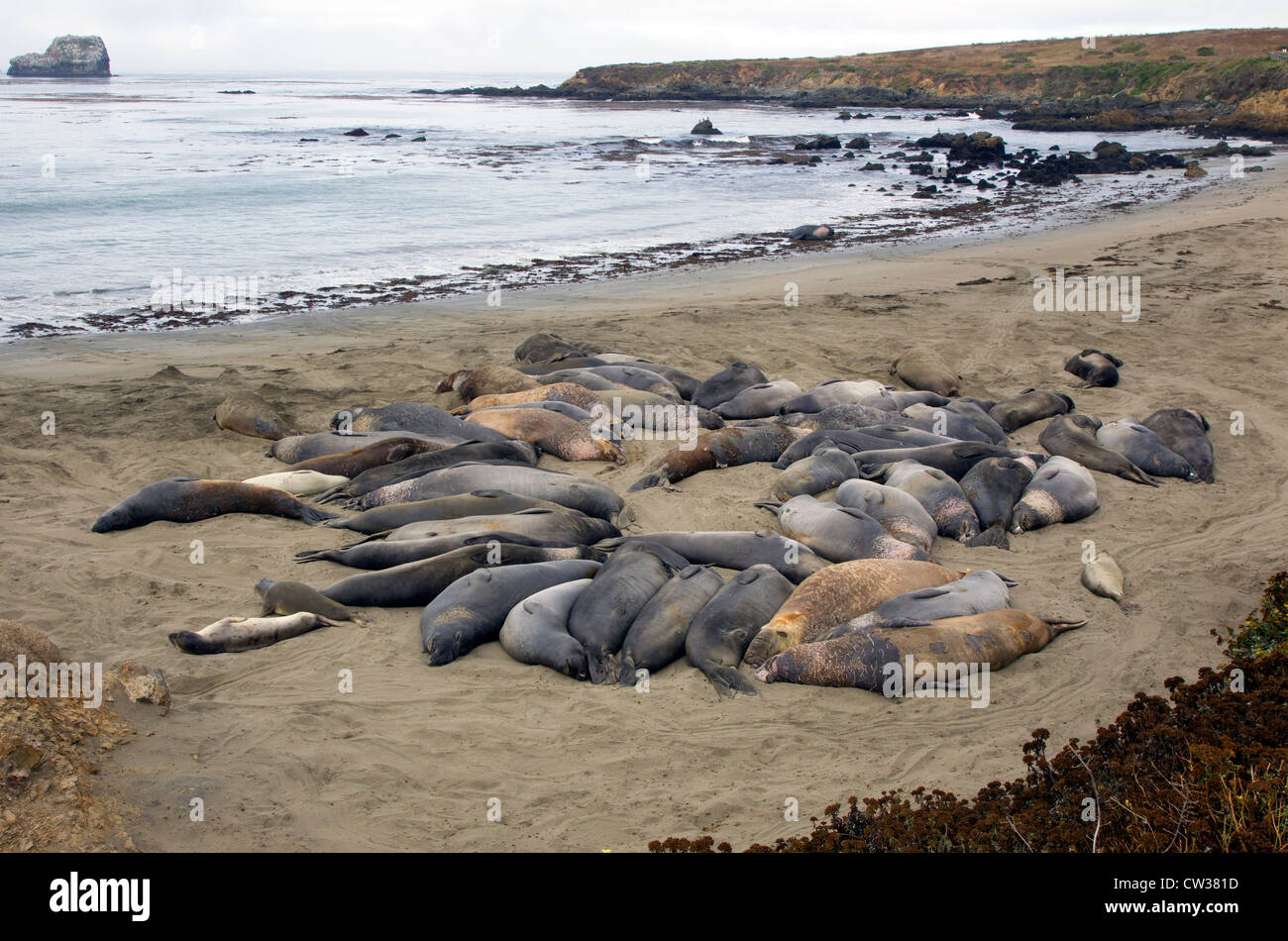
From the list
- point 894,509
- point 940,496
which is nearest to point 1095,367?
point 940,496

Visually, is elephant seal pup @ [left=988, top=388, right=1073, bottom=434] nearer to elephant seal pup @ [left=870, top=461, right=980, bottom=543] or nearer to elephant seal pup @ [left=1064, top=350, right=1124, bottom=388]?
elephant seal pup @ [left=1064, top=350, right=1124, bottom=388]

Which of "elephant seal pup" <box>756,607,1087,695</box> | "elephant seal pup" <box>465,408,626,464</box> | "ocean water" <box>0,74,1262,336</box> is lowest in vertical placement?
"elephant seal pup" <box>756,607,1087,695</box>

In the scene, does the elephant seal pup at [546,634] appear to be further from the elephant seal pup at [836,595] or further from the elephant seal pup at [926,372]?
the elephant seal pup at [926,372]

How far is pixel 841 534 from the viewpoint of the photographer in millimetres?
6812

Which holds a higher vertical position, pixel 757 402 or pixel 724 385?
pixel 724 385

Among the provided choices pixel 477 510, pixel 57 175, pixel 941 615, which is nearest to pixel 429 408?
pixel 477 510

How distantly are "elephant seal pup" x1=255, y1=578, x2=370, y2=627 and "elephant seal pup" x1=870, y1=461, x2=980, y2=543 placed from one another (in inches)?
169

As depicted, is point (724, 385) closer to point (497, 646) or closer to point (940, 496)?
point (940, 496)

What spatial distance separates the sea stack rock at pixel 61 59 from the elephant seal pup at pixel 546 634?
468 ft

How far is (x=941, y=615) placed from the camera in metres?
5.68

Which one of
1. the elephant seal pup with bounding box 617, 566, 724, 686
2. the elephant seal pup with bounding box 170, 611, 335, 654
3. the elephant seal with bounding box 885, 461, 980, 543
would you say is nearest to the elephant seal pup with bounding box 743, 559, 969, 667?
the elephant seal pup with bounding box 617, 566, 724, 686

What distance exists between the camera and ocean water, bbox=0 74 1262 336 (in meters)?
17.6

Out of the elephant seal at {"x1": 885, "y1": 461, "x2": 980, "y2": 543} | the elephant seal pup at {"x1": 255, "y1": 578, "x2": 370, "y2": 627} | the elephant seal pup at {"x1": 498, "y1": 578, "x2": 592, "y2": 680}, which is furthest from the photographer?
the elephant seal at {"x1": 885, "y1": 461, "x2": 980, "y2": 543}

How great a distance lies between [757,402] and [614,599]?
4626 mm
